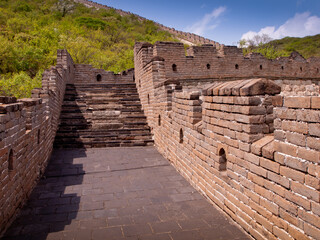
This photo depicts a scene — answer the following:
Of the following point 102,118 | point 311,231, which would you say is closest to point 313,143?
point 311,231

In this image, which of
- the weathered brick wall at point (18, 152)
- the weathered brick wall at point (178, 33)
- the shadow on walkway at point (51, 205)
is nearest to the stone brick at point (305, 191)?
the shadow on walkway at point (51, 205)

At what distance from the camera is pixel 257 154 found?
323cm

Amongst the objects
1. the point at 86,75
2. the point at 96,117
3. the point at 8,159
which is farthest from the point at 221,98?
the point at 86,75

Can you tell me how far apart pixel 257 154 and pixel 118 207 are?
8.12 ft

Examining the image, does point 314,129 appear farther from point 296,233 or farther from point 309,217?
point 296,233

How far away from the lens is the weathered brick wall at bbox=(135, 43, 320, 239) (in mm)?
2477

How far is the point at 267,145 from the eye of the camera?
3102 millimetres

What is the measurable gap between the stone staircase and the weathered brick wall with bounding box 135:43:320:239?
368cm

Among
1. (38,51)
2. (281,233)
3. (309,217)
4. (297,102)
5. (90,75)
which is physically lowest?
(281,233)

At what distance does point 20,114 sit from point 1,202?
1631 millimetres

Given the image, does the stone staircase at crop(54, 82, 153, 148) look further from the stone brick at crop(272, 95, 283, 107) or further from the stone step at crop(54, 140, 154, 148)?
the stone brick at crop(272, 95, 283, 107)

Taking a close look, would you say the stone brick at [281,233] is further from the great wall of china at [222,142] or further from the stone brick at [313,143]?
the stone brick at [313,143]

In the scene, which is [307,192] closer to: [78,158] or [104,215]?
[104,215]

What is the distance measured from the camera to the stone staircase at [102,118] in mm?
9117
